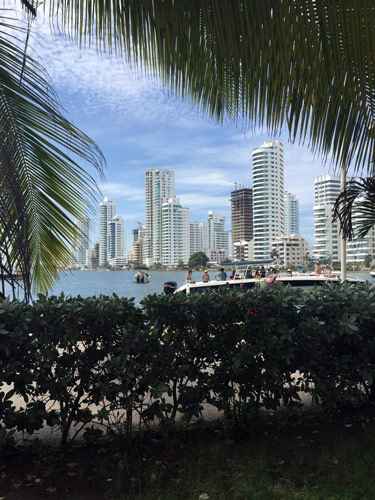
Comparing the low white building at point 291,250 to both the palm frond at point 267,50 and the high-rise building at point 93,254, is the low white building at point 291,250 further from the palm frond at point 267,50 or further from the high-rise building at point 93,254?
the palm frond at point 267,50

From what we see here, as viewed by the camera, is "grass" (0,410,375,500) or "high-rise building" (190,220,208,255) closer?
"grass" (0,410,375,500)

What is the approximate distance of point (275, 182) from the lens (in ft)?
403

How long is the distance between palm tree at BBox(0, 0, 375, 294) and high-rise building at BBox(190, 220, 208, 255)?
168m

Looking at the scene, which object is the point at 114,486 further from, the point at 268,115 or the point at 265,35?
the point at 265,35

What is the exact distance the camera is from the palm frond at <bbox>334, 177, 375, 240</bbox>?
5.55 metres

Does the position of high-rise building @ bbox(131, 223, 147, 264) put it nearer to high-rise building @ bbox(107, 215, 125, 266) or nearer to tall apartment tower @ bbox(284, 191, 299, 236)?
high-rise building @ bbox(107, 215, 125, 266)

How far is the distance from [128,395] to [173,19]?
2.72 m

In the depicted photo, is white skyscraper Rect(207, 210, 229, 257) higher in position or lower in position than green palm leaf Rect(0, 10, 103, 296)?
higher

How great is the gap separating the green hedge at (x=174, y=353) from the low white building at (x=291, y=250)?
386ft

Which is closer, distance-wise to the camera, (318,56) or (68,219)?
(318,56)

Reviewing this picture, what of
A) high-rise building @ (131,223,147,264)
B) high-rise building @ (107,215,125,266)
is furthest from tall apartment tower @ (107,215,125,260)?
high-rise building @ (131,223,147,264)

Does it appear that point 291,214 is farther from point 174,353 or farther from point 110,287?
point 174,353

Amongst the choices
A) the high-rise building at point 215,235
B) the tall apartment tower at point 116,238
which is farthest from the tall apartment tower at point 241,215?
the tall apartment tower at point 116,238

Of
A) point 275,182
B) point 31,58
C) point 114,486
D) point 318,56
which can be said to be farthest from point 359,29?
point 275,182
